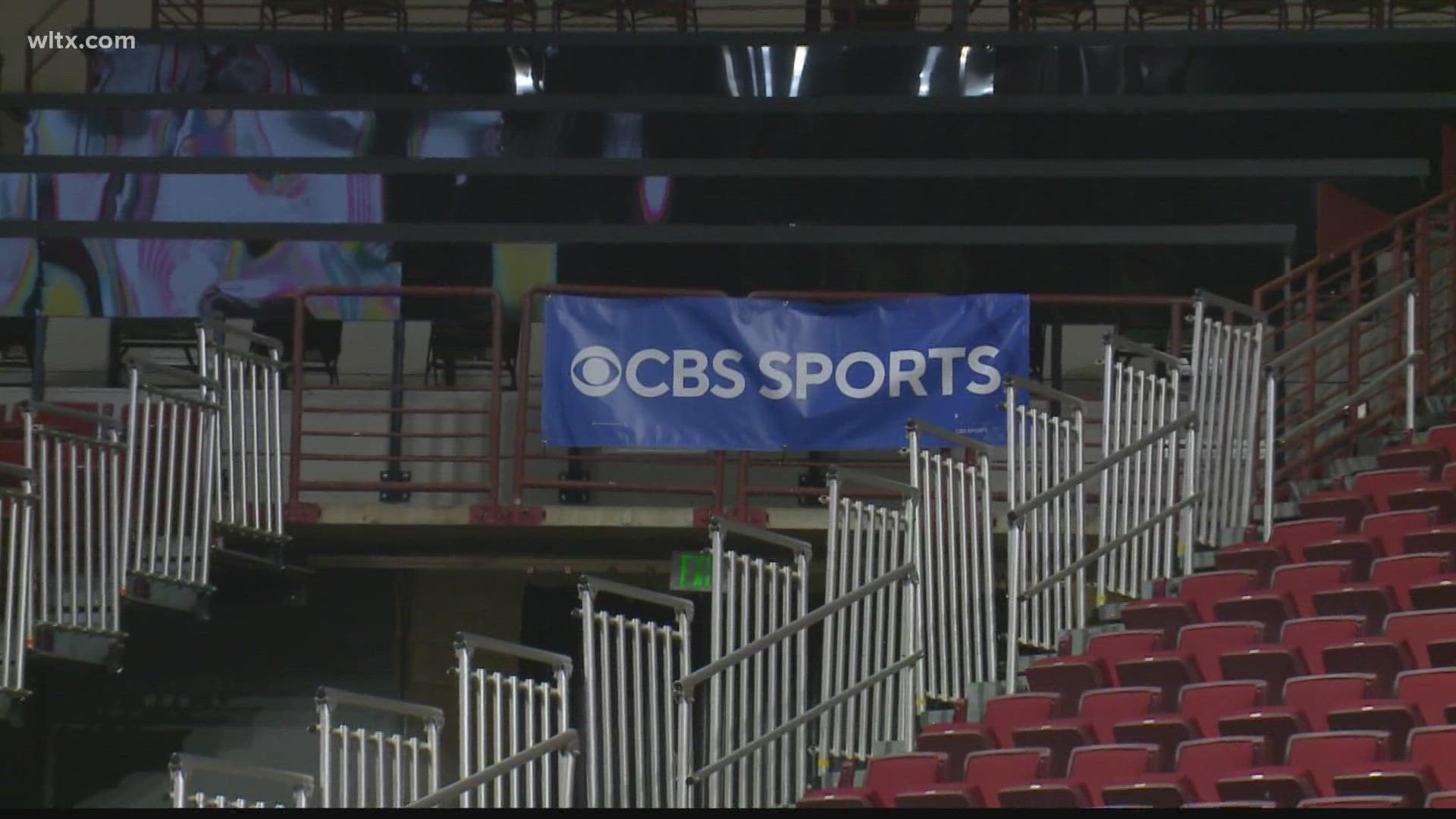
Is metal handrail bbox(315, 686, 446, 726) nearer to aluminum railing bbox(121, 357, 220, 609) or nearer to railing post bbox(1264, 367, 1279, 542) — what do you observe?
aluminum railing bbox(121, 357, 220, 609)

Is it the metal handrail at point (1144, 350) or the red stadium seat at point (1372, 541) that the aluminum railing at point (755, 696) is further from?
the red stadium seat at point (1372, 541)

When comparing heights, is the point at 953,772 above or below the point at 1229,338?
below

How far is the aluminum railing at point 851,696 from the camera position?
845 centimetres

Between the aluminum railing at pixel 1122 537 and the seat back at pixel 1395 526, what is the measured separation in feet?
2.41

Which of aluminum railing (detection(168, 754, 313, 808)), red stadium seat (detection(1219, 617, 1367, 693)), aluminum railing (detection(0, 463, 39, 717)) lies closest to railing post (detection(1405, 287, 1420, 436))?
red stadium seat (detection(1219, 617, 1367, 693))

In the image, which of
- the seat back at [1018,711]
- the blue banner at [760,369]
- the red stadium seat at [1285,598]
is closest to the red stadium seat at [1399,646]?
the red stadium seat at [1285,598]

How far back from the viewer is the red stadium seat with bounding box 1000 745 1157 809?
7.27 metres

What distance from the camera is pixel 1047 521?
9.33 metres

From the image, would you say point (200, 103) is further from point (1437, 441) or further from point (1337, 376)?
point (1437, 441)

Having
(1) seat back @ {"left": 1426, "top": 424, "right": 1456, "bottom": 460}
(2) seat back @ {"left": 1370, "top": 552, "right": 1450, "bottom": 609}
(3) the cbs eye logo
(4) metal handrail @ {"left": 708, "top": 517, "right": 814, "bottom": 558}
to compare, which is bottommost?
(2) seat back @ {"left": 1370, "top": 552, "right": 1450, "bottom": 609}

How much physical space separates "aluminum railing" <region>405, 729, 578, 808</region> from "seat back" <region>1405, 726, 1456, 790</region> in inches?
108

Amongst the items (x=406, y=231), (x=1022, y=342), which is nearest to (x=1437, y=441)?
(x=1022, y=342)

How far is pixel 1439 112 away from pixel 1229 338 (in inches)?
181

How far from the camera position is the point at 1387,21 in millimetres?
15516
